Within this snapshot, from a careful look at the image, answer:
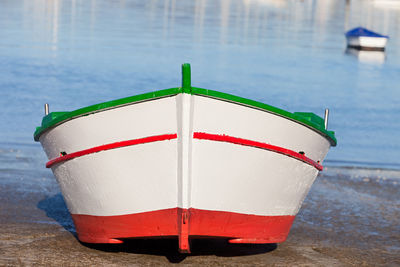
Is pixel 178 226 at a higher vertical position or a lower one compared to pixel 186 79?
lower

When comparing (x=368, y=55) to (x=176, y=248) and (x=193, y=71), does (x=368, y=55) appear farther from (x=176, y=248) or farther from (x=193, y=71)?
(x=176, y=248)

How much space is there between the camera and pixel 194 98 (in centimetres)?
588

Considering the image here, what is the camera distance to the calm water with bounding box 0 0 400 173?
1496cm

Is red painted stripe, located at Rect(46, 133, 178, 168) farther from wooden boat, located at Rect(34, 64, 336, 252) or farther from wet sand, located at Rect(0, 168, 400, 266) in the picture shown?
wet sand, located at Rect(0, 168, 400, 266)

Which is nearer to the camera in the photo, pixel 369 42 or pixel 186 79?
pixel 186 79

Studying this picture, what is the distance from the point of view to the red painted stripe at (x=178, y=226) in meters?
6.25

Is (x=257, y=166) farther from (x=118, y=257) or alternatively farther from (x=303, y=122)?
(x=118, y=257)

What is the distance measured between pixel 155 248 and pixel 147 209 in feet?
2.89

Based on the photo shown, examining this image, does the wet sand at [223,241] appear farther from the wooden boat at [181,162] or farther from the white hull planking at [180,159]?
the white hull planking at [180,159]

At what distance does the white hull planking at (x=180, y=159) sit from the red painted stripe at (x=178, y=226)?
64mm

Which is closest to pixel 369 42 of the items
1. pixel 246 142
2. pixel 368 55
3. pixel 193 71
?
pixel 368 55

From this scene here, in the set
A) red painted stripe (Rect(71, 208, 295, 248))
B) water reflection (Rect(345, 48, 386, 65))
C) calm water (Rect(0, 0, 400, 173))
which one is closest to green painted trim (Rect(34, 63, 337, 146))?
red painted stripe (Rect(71, 208, 295, 248))

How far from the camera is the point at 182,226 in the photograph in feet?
20.4

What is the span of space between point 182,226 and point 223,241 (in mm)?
1060
